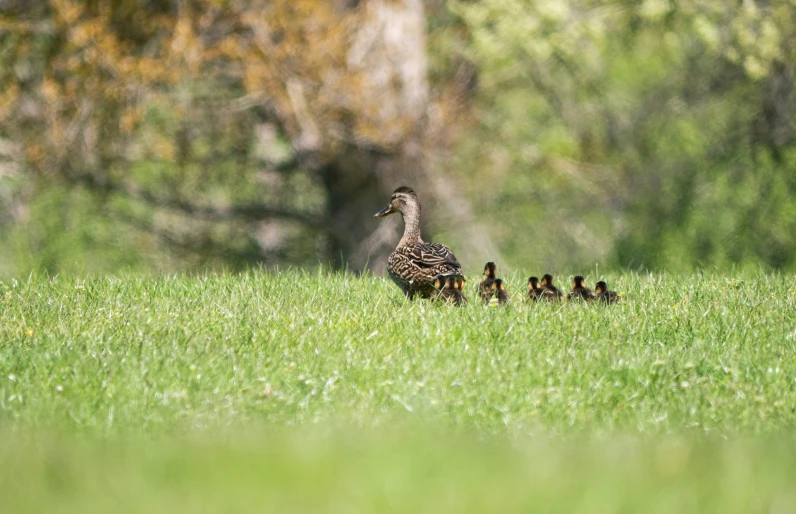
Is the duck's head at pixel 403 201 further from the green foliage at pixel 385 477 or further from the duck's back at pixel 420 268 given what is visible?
the green foliage at pixel 385 477

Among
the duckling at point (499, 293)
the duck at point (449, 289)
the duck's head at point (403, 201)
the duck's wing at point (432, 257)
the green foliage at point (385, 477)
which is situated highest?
the duck's head at point (403, 201)

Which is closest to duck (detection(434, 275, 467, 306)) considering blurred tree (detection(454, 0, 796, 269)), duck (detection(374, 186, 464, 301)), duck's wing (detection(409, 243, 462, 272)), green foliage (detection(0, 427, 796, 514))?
duck (detection(374, 186, 464, 301))

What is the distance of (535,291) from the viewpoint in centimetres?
944

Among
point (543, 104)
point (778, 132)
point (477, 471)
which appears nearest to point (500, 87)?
point (543, 104)

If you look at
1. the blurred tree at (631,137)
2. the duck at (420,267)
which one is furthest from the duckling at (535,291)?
the blurred tree at (631,137)

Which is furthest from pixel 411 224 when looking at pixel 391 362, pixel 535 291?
pixel 391 362

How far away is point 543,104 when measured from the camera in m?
20.4

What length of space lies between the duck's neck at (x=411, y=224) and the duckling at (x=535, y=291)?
1.15 metres

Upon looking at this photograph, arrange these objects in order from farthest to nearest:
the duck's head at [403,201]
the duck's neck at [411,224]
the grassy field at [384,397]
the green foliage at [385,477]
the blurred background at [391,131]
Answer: the blurred background at [391,131] < the duck's head at [403,201] < the duck's neck at [411,224] < the grassy field at [384,397] < the green foliage at [385,477]

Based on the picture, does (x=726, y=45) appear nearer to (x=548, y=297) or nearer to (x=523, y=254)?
(x=523, y=254)

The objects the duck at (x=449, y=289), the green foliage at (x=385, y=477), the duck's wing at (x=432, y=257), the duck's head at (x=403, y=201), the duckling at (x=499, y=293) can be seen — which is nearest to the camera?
the green foliage at (x=385, y=477)

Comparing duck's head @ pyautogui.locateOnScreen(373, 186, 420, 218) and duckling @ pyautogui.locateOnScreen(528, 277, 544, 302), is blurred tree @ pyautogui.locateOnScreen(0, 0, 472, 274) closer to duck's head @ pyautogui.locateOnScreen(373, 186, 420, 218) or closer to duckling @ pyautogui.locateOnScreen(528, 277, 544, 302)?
duck's head @ pyautogui.locateOnScreen(373, 186, 420, 218)

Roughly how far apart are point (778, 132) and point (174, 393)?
14337 millimetres

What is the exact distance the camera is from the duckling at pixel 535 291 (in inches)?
367
